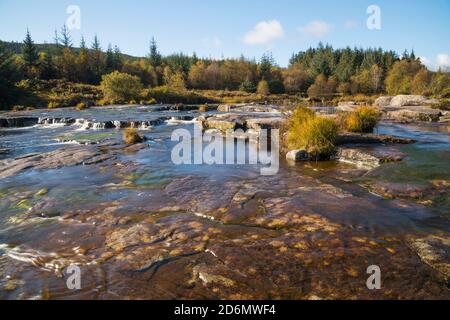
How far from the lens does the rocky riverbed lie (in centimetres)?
353

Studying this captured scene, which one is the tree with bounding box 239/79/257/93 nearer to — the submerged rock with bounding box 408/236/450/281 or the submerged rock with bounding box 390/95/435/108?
the submerged rock with bounding box 390/95/435/108

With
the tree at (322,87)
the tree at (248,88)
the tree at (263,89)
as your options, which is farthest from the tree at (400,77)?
the tree at (248,88)

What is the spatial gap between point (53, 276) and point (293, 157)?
7.56 meters

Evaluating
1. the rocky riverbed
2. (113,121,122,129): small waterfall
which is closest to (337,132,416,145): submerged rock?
the rocky riverbed

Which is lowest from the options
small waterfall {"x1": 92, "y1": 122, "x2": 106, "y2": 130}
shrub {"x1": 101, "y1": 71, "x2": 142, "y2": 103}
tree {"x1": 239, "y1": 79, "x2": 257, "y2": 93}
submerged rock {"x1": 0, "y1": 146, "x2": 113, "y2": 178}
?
submerged rock {"x1": 0, "y1": 146, "x2": 113, "y2": 178}

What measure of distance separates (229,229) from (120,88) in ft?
140

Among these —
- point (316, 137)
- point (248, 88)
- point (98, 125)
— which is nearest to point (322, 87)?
point (248, 88)

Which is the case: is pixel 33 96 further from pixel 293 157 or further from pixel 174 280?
pixel 174 280

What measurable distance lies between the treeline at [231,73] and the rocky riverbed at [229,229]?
41.3m

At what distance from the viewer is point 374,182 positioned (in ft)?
23.7

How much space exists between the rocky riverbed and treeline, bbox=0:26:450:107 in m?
41.3

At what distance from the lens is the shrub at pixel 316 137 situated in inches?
392
